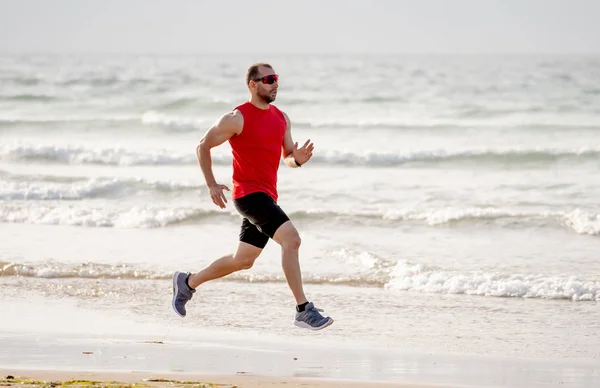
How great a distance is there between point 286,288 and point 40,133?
63.1ft

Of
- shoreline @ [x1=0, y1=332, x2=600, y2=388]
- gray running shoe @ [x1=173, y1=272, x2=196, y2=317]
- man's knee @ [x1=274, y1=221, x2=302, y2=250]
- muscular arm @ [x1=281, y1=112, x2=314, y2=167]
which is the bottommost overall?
shoreline @ [x1=0, y1=332, x2=600, y2=388]

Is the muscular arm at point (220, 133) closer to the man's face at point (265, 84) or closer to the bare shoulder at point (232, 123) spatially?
the bare shoulder at point (232, 123)

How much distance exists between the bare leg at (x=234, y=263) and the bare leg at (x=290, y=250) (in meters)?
0.31

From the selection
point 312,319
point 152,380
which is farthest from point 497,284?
point 152,380

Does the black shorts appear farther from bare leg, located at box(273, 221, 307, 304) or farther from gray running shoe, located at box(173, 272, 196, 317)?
gray running shoe, located at box(173, 272, 196, 317)

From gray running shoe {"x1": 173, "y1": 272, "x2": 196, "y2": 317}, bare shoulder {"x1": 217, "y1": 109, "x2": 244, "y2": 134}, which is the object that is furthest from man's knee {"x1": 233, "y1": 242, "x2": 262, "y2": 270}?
bare shoulder {"x1": 217, "y1": 109, "x2": 244, "y2": 134}

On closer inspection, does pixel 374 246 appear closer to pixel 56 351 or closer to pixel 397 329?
pixel 397 329

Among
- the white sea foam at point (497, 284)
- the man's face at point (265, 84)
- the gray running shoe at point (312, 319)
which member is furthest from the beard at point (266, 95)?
the white sea foam at point (497, 284)

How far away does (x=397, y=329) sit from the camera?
764 centimetres

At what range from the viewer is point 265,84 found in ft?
21.1

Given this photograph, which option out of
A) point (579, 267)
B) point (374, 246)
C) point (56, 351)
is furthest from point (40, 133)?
point (56, 351)

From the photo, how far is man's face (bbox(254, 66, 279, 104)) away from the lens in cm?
642

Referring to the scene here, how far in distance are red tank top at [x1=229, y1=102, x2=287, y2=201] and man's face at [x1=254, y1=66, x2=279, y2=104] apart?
0.39ft

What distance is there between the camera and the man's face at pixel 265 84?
642 centimetres
